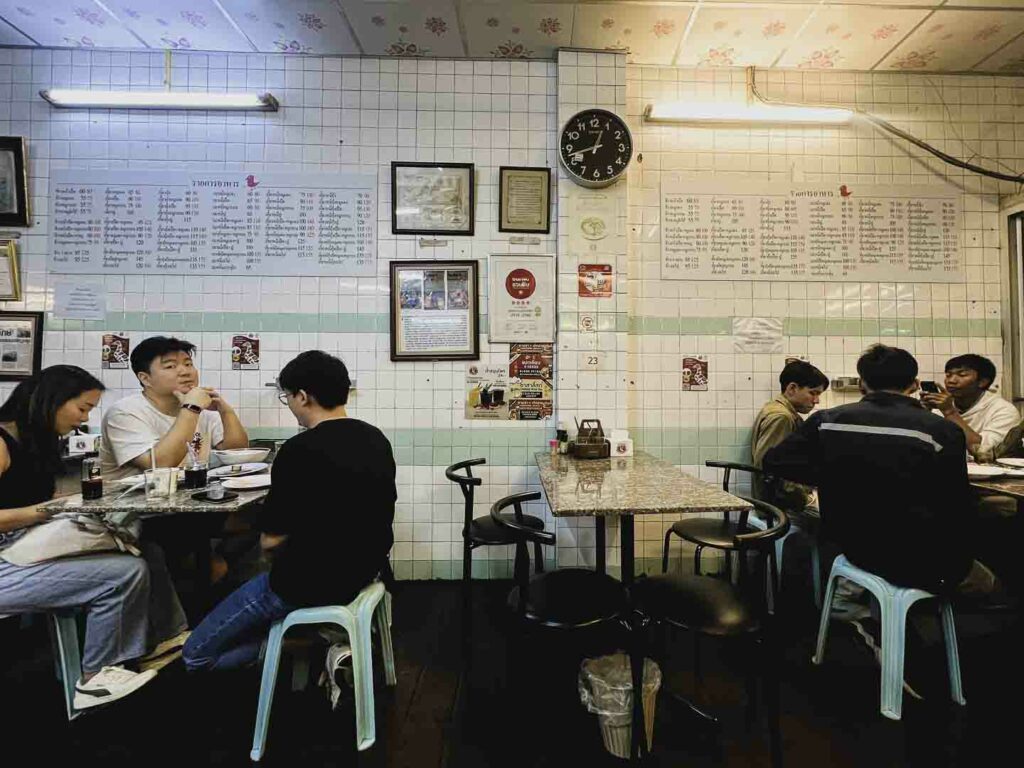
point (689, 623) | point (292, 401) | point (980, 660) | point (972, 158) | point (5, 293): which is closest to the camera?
point (689, 623)

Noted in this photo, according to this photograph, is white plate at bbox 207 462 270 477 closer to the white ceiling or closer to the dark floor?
the dark floor

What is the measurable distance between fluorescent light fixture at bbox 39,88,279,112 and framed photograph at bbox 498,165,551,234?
1583mm

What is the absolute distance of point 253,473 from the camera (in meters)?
2.23

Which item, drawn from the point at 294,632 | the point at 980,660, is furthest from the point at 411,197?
the point at 980,660

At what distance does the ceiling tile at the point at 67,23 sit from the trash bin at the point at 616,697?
4351 millimetres

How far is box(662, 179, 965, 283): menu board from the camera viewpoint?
3221mm

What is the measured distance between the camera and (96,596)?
182 cm

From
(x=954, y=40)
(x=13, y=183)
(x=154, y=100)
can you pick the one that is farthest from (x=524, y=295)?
(x=13, y=183)

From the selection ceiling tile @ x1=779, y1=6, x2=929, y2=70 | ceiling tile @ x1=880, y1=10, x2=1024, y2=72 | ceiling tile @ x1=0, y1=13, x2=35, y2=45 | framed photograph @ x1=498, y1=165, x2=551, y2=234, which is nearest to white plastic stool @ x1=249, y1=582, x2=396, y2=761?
framed photograph @ x1=498, y1=165, x2=551, y2=234

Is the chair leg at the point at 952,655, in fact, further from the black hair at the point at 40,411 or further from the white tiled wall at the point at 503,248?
the black hair at the point at 40,411

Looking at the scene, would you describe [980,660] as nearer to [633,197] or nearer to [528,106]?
[633,197]

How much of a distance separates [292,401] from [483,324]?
1629mm

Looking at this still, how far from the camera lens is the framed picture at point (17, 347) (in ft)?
9.96

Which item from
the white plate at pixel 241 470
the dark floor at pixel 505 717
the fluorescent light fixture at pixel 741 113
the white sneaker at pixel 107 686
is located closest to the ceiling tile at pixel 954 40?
the fluorescent light fixture at pixel 741 113
